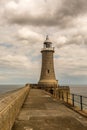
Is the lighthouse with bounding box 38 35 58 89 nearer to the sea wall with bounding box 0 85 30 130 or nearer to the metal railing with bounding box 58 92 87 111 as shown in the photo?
the metal railing with bounding box 58 92 87 111

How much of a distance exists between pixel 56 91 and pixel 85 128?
129ft

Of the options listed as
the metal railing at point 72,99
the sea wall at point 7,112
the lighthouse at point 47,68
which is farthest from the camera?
the lighthouse at point 47,68

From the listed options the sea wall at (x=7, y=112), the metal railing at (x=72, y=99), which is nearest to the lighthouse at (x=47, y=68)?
the metal railing at (x=72, y=99)

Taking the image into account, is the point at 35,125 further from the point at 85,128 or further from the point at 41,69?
the point at 41,69

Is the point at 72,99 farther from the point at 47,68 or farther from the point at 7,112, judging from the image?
the point at 47,68

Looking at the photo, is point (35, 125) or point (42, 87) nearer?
point (35, 125)

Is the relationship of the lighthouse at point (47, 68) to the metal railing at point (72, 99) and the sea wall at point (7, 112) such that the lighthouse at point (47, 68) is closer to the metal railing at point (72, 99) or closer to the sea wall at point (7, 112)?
the metal railing at point (72, 99)

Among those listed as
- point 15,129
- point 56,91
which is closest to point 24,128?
point 15,129

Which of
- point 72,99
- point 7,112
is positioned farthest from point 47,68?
point 7,112

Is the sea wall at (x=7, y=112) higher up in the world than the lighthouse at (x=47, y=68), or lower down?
lower down

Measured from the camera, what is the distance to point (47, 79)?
161 ft

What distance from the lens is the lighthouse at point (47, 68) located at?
4912 centimetres

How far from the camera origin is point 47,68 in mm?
50125

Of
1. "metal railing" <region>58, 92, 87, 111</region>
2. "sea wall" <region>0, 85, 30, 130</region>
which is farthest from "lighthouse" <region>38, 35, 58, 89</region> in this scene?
"sea wall" <region>0, 85, 30, 130</region>
